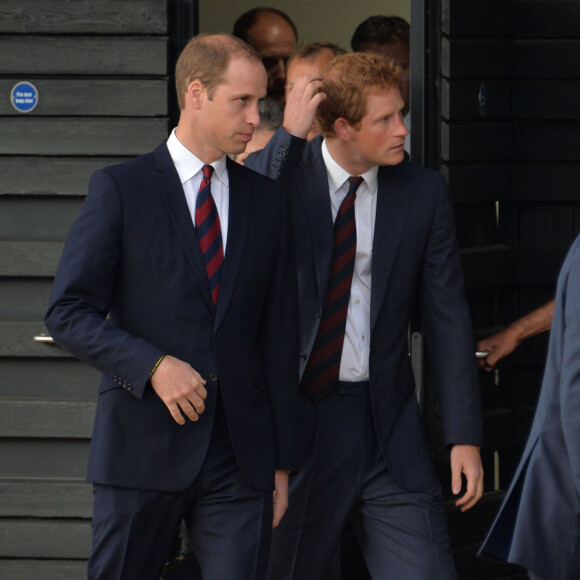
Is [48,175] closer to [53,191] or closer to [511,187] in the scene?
[53,191]

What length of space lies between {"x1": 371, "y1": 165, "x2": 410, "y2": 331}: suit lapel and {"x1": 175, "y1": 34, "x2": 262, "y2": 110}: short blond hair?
65cm

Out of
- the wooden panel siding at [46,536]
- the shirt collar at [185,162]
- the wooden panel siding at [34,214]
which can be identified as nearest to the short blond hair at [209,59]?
the shirt collar at [185,162]

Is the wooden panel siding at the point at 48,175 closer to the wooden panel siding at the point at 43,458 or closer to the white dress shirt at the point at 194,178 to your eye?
the wooden panel siding at the point at 43,458

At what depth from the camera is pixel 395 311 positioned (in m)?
3.52

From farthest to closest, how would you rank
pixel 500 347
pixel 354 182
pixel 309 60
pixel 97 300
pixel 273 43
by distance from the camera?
1. pixel 273 43
2. pixel 309 60
3. pixel 500 347
4. pixel 354 182
5. pixel 97 300

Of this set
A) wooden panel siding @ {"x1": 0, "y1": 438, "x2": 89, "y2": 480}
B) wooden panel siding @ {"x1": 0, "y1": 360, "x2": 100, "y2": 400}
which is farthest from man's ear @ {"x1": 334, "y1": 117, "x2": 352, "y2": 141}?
wooden panel siding @ {"x1": 0, "y1": 438, "x2": 89, "y2": 480}

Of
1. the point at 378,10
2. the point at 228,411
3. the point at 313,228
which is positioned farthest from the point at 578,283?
the point at 378,10

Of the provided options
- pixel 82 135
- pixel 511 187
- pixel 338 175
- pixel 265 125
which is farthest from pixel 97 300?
pixel 511 187

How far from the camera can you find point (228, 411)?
3.04 meters

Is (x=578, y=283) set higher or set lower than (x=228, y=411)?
higher

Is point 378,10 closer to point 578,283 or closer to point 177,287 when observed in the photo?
point 177,287

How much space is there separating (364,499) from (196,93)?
1284mm

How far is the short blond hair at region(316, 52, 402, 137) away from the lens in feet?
11.5

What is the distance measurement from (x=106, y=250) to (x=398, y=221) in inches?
37.9
